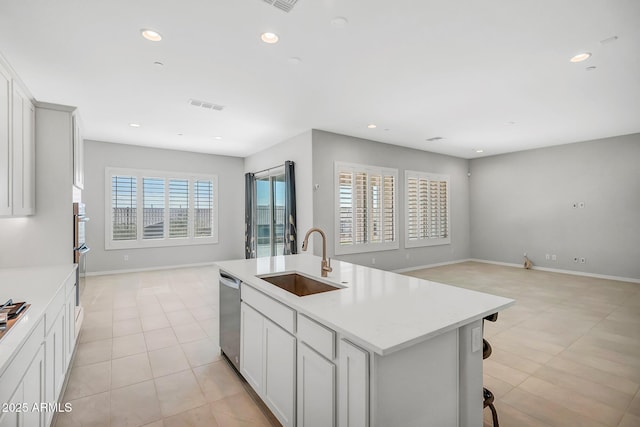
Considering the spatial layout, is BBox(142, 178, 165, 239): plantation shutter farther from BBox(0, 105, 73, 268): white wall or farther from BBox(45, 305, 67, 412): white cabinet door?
BBox(45, 305, 67, 412): white cabinet door

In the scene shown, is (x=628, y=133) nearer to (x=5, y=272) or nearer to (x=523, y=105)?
(x=523, y=105)

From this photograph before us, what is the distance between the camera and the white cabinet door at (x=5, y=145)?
219 cm

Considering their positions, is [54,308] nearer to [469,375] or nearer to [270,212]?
[469,375]

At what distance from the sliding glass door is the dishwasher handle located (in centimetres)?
359

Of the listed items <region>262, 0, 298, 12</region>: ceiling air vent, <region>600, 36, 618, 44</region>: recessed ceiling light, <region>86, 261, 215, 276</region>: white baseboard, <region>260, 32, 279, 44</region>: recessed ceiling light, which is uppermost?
<region>260, 32, 279, 44</region>: recessed ceiling light

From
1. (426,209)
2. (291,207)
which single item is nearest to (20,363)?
(291,207)

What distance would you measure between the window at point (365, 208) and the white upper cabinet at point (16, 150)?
4220 millimetres

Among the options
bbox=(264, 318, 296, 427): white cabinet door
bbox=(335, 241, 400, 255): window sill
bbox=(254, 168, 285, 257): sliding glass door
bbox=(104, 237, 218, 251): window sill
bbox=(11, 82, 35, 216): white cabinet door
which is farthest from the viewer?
bbox=(254, 168, 285, 257): sliding glass door

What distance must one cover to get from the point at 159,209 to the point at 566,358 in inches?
295

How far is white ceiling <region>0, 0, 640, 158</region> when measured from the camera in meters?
2.30

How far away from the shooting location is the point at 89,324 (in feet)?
12.0

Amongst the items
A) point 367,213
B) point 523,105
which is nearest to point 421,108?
point 523,105

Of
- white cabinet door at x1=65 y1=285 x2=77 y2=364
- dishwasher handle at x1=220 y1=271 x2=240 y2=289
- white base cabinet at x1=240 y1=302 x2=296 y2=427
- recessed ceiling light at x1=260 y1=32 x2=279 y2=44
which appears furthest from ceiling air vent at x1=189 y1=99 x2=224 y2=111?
white base cabinet at x1=240 y1=302 x2=296 y2=427

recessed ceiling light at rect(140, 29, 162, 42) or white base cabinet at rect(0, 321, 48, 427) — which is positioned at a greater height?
recessed ceiling light at rect(140, 29, 162, 42)
